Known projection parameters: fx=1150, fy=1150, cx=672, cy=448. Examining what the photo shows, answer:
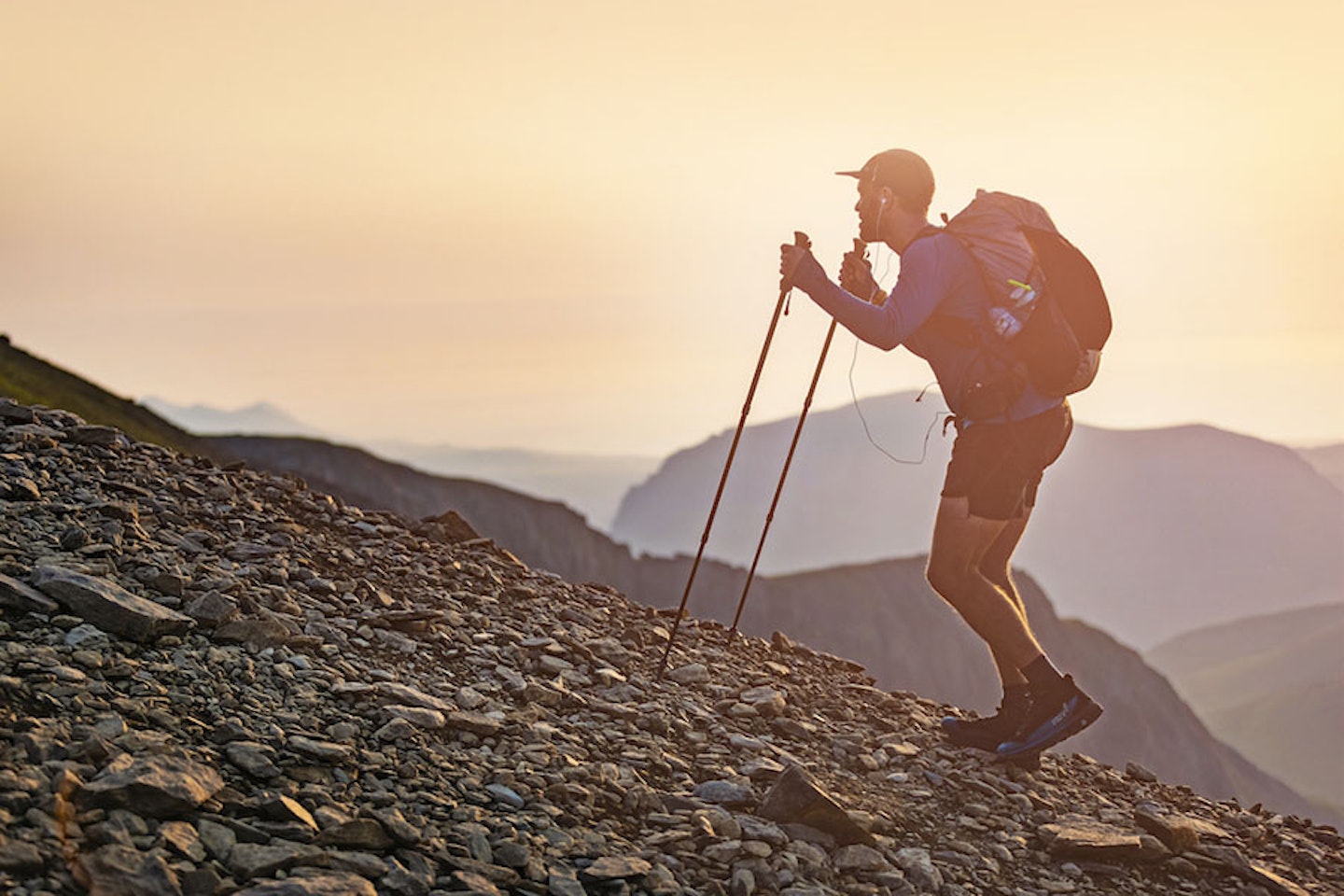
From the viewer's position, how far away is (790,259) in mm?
7719

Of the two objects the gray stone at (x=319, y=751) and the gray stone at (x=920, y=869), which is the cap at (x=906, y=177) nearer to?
the gray stone at (x=920, y=869)

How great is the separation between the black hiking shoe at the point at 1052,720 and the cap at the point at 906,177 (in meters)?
3.33

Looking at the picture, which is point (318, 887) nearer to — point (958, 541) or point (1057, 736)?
point (958, 541)

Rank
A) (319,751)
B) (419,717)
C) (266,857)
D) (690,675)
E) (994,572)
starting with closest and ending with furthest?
(266,857)
(319,751)
(419,717)
(994,572)
(690,675)

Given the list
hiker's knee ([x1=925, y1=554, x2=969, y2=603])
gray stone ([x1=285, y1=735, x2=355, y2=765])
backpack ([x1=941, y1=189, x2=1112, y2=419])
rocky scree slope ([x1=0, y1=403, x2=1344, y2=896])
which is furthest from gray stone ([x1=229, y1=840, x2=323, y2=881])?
backpack ([x1=941, y1=189, x2=1112, y2=419])

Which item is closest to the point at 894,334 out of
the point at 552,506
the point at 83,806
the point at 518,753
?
the point at 518,753

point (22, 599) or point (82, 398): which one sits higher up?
point (82, 398)

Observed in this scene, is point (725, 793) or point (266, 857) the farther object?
point (725, 793)

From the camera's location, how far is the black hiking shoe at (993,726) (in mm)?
8055

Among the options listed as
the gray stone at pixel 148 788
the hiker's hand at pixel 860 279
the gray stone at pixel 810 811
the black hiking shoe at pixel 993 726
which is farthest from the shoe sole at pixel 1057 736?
the gray stone at pixel 148 788

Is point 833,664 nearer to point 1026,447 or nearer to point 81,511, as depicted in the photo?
point 1026,447

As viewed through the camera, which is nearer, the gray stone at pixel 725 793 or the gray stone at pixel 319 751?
the gray stone at pixel 319 751

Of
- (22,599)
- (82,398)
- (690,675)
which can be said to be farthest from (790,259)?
(82,398)

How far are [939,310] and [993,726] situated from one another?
3.08 metres
